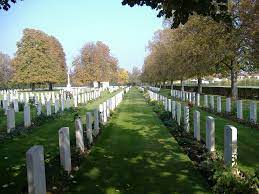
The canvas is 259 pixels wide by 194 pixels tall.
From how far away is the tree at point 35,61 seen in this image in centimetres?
7931

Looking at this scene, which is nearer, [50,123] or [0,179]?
[0,179]

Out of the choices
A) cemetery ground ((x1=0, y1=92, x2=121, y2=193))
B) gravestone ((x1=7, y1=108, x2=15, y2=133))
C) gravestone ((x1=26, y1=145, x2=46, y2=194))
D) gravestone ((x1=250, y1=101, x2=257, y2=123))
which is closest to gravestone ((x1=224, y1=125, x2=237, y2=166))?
cemetery ground ((x1=0, y1=92, x2=121, y2=193))

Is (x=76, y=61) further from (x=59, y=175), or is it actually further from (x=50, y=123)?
(x=59, y=175)

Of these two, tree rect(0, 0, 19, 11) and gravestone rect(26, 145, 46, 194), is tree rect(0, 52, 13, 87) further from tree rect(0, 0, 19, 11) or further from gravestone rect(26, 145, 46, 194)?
gravestone rect(26, 145, 46, 194)

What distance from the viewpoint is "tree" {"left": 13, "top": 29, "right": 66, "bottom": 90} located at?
3123 inches

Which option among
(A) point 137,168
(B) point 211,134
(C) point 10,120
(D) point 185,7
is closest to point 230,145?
(B) point 211,134

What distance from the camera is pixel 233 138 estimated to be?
26.6 ft

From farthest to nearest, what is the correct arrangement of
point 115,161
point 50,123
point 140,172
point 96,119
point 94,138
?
point 50,123 → point 96,119 → point 94,138 → point 115,161 → point 140,172

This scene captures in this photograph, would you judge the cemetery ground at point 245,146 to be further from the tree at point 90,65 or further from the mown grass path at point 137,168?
the tree at point 90,65

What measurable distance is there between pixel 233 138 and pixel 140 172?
83.8 inches

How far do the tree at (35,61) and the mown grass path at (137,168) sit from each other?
67.6 m

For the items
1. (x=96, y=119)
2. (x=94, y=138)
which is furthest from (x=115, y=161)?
(x=96, y=119)

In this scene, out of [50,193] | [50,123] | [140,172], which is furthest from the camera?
[50,123]

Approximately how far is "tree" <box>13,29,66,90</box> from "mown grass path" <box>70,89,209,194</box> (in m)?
67.6
